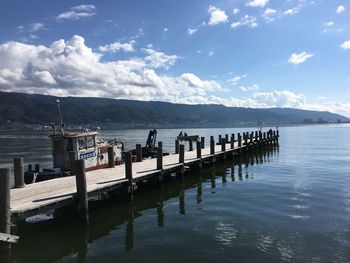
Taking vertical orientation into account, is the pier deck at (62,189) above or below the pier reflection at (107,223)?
above

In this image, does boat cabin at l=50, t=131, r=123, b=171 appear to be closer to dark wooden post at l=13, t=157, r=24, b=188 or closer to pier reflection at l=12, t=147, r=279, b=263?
pier reflection at l=12, t=147, r=279, b=263

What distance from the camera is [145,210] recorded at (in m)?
17.4

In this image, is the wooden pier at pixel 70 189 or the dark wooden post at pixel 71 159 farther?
the dark wooden post at pixel 71 159

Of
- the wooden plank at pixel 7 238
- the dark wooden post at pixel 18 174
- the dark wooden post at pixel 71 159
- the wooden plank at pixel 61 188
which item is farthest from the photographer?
the dark wooden post at pixel 71 159

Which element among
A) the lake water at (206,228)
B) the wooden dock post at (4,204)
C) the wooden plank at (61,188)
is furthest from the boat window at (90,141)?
the wooden dock post at (4,204)

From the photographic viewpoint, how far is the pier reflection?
12328mm

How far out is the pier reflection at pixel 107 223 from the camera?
485 inches

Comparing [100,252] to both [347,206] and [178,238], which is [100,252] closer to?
[178,238]

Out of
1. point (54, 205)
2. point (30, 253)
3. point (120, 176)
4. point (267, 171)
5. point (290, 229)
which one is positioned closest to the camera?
point (30, 253)

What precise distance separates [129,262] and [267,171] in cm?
2081

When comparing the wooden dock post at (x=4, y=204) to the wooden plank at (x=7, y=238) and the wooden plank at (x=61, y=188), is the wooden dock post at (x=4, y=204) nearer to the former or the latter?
the wooden plank at (x=7, y=238)

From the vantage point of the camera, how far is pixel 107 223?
15.2 meters

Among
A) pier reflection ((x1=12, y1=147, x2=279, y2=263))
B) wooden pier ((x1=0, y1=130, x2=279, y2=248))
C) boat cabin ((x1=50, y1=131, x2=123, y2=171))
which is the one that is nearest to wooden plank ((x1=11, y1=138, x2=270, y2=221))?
wooden pier ((x1=0, y1=130, x2=279, y2=248))

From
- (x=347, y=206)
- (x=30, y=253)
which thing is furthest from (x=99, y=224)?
(x=347, y=206)
